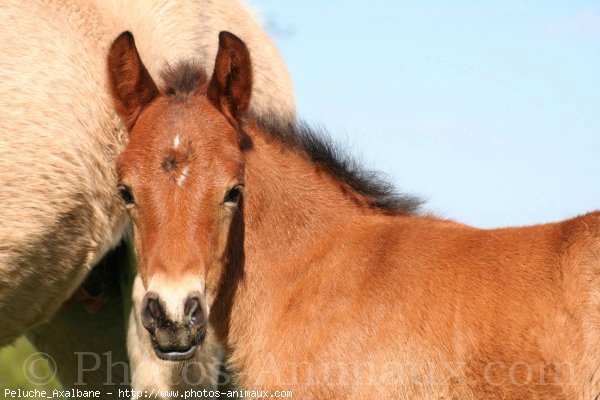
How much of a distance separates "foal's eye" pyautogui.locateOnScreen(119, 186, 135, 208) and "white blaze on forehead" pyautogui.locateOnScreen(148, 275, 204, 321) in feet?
1.39

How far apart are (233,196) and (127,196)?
1.63ft

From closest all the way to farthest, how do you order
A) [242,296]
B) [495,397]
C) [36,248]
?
[495,397], [242,296], [36,248]

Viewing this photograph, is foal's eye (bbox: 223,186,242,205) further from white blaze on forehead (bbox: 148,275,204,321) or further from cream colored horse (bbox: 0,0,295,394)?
cream colored horse (bbox: 0,0,295,394)

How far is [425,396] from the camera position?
4266 mm

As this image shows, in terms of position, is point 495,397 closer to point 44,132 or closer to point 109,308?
point 44,132

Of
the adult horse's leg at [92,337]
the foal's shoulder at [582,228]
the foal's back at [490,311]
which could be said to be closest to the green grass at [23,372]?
the adult horse's leg at [92,337]

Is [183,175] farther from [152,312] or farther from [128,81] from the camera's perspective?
[128,81]

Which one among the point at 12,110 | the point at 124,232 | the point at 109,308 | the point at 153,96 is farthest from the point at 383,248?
the point at 109,308

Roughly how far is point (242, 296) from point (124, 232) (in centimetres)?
121

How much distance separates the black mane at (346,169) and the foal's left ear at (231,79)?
26 centimetres

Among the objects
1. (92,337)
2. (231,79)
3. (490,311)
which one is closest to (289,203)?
(231,79)

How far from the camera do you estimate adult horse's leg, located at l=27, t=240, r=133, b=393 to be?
20.7 ft

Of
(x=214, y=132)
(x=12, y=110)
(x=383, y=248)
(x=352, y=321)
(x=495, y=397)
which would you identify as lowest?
(x=495, y=397)

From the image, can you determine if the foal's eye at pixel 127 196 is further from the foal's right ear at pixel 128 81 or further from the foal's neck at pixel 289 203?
the foal's neck at pixel 289 203
